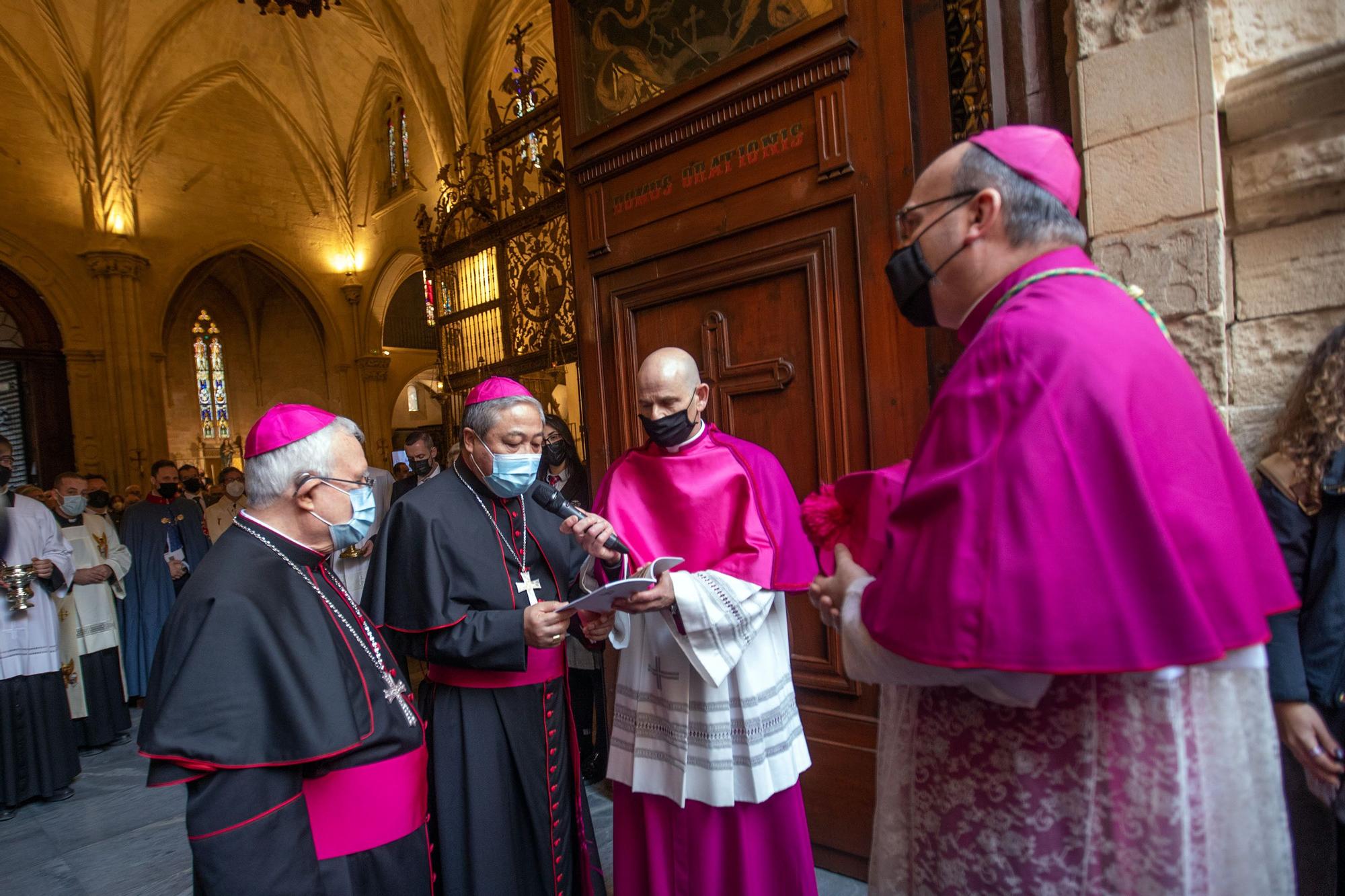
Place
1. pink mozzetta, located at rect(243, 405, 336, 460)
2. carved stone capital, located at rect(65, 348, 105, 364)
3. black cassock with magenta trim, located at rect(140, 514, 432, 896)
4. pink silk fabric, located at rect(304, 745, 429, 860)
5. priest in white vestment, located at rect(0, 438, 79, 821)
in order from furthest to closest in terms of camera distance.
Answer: carved stone capital, located at rect(65, 348, 105, 364) < priest in white vestment, located at rect(0, 438, 79, 821) < pink mozzetta, located at rect(243, 405, 336, 460) < pink silk fabric, located at rect(304, 745, 429, 860) < black cassock with magenta trim, located at rect(140, 514, 432, 896)

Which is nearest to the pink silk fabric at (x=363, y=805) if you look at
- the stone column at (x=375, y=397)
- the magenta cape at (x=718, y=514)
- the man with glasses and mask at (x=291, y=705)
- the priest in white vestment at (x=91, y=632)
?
the man with glasses and mask at (x=291, y=705)

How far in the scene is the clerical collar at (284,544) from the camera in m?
1.77

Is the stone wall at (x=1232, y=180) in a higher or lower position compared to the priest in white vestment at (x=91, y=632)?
higher

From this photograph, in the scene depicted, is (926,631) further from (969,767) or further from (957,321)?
(957,321)

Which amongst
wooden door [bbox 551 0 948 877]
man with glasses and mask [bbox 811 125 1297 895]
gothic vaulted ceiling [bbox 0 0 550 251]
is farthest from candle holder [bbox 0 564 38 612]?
gothic vaulted ceiling [bbox 0 0 550 251]

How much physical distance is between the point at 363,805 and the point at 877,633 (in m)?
1.30

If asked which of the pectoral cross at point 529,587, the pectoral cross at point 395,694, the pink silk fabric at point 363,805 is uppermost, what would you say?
the pectoral cross at point 529,587

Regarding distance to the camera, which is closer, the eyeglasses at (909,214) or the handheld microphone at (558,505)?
the eyeglasses at (909,214)

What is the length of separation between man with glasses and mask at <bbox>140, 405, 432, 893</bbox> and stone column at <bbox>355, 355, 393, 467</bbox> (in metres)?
15.8

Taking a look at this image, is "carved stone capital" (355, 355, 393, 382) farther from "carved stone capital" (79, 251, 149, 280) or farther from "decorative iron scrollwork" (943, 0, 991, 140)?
"decorative iron scrollwork" (943, 0, 991, 140)

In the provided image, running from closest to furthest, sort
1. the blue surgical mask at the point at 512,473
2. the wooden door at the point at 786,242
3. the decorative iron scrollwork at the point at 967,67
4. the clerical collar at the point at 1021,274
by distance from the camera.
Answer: the clerical collar at the point at 1021,274 → the blue surgical mask at the point at 512,473 → the decorative iron scrollwork at the point at 967,67 → the wooden door at the point at 786,242

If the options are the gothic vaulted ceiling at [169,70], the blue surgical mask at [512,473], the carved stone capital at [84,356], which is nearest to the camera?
the blue surgical mask at [512,473]

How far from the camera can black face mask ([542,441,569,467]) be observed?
16.0 feet

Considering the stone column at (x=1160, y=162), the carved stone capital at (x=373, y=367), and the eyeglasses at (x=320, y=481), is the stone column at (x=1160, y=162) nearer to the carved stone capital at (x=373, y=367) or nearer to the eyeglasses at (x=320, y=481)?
the eyeglasses at (x=320, y=481)
